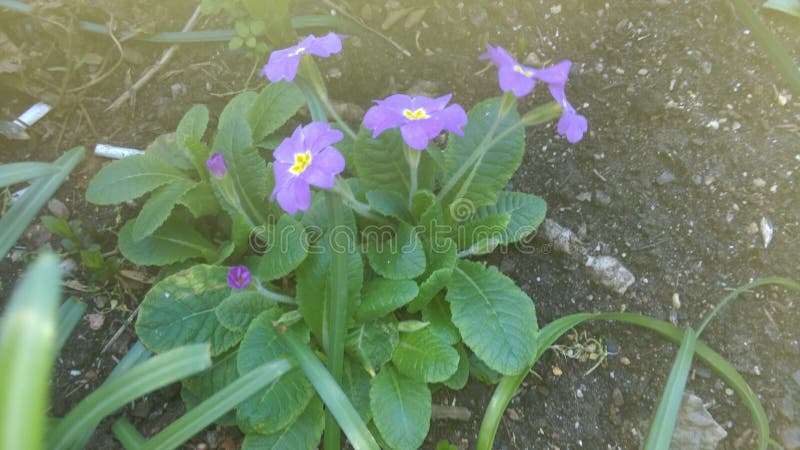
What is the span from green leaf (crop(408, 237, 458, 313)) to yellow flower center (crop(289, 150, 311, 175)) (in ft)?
1.65

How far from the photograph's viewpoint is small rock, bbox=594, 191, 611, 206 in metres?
2.51

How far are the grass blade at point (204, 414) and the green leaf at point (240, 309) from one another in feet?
1.18

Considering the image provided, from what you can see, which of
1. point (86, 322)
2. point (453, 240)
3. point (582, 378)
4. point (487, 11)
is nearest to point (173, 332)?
point (86, 322)

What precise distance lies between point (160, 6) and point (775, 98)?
8.73 ft

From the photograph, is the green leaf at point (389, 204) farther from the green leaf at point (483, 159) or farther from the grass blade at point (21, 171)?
the grass blade at point (21, 171)

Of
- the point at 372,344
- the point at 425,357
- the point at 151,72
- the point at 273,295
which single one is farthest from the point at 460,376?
the point at 151,72

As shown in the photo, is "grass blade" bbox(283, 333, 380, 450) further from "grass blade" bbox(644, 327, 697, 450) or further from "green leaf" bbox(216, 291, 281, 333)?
"grass blade" bbox(644, 327, 697, 450)

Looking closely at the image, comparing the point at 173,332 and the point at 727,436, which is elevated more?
the point at 173,332

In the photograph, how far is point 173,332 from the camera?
209cm

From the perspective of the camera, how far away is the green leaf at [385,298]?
6.49 feet

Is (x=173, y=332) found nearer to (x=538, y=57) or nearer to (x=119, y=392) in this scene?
(x=119, y=392)

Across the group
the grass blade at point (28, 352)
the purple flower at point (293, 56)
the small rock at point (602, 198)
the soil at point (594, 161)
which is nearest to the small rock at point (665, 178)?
the soil at point (594, 161)

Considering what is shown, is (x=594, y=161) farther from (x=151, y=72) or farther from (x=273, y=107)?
(x=151, y=72)

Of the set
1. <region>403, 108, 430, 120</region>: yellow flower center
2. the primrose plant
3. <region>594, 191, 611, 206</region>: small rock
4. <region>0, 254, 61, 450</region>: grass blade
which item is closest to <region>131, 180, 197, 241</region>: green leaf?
the primrose plant
